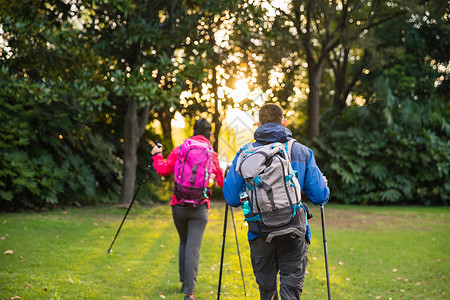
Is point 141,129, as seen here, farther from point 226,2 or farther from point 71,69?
point 226,2

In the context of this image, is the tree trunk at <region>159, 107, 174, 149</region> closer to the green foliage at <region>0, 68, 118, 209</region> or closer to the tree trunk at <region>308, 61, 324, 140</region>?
the green foliage at <region>0, 68, 118, 209</region>

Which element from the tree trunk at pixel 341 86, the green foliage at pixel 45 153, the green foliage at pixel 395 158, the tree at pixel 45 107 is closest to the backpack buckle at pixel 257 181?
the tree at pixel 45 107

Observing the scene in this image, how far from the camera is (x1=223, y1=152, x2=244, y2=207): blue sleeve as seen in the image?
3.78 metres

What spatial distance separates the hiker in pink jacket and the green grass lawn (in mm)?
518

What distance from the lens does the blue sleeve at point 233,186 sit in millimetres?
3779

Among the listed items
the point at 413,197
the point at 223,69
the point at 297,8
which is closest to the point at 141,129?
the point at 223,69

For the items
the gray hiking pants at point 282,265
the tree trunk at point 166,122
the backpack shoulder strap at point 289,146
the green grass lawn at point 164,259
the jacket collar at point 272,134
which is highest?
the tree trunk at point 166,122

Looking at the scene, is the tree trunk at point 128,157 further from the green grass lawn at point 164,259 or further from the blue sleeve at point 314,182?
the blue sleeve at point 314,182

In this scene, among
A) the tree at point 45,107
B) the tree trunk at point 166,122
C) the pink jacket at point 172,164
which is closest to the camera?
the pink jacket at point 172,164

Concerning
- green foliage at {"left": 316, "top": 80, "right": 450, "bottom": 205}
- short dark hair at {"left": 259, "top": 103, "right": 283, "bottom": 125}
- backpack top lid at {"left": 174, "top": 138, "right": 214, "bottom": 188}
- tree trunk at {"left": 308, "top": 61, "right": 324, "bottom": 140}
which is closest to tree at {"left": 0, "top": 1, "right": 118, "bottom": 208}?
backpack top lid at {"left": 174, "top": 138, "right": 214, "bottom": 188}

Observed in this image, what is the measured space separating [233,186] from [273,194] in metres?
0.41

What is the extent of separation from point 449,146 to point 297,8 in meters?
7.07

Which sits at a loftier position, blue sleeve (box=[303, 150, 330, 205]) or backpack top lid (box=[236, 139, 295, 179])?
backpack top lid (box=[236, 139, 295, 179])

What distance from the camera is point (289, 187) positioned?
11.6 ft
